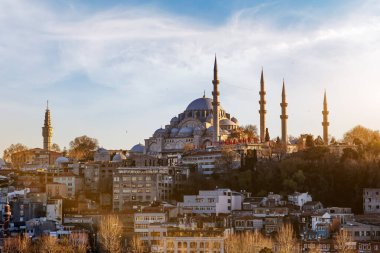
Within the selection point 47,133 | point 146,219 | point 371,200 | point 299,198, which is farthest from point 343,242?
point 47,133

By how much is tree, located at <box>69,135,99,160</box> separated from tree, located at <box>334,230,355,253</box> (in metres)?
33.2

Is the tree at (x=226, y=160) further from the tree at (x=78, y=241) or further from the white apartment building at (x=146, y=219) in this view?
the tree at (x=78, y=241)

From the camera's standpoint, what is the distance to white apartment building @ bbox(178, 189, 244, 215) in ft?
156

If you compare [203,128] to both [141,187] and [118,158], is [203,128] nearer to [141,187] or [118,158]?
[118,158]

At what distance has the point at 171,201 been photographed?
50.8 m

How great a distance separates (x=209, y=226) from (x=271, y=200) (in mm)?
4377

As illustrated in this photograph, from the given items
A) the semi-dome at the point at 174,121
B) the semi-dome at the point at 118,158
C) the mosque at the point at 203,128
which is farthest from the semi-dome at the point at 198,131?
the semi-dome at the point at 118,158

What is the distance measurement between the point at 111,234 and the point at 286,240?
27.1 ft

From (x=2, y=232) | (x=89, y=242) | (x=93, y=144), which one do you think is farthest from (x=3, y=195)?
(x=93, y=144)

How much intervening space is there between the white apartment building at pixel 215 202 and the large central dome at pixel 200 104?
938 inches

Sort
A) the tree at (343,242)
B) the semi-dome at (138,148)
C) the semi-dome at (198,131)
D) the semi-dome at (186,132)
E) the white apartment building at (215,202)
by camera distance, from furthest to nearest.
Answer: the semi-dome at (138,148)
the semi-dome at (186,132)
the semi-dome at (198,131)
the white apartment building at (215,202)
the tree at (343,242)

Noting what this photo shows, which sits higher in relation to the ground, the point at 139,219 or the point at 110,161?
the point at 110,161

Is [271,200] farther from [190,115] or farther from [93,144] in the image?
[93,144]

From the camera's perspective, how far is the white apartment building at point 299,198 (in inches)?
1829
